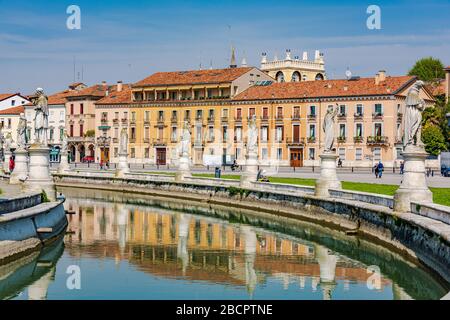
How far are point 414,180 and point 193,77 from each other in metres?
78.0

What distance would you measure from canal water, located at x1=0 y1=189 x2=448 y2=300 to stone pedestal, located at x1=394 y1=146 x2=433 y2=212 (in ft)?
5.77

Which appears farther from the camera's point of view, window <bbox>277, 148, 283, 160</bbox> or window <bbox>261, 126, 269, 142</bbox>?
window <bbox>261, 126, 269, 142</bbox>

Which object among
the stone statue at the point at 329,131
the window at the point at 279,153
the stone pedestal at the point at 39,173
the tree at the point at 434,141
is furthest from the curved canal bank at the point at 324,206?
the tree at the point at 434,141

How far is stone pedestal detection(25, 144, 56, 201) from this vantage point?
30500 millimetres

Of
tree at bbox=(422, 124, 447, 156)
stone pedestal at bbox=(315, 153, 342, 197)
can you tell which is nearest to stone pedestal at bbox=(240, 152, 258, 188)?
stone pedestal at bbox=(315, 153, 342, 197)

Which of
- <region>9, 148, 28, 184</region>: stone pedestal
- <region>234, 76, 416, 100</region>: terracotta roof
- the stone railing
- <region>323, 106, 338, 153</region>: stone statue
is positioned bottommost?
the stone railing

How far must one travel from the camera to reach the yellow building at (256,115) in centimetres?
8819

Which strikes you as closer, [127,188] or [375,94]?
[127,188]

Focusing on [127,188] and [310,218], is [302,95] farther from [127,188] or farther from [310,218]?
[310,218]

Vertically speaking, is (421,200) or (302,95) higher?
(302,95)

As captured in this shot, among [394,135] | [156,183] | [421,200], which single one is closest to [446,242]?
[421,200]

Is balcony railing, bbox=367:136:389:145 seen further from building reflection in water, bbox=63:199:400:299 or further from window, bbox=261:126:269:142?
building reflection in water, bbox=63:199:400:299

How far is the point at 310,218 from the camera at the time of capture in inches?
1444
